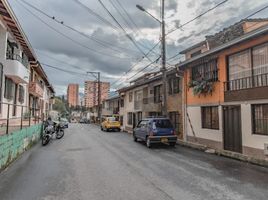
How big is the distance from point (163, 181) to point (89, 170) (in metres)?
2.84

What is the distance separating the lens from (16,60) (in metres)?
15.8

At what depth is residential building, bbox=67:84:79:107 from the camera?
327 feet

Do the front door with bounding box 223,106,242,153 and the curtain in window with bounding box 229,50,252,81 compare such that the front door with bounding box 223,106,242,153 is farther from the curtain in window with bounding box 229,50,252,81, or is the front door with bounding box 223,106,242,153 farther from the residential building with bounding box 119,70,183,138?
the residential building with bounding box 119,70,183,138

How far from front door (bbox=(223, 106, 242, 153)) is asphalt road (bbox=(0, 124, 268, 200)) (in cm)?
227

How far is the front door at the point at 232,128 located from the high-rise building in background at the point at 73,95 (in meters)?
88.6

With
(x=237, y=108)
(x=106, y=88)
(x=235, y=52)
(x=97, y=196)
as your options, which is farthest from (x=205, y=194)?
(x=106, y=88)

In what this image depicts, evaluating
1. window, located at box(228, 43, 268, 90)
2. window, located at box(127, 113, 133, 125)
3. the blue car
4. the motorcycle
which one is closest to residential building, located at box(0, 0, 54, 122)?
the motorcycle

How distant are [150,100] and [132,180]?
18.9m

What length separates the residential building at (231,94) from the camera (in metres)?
11.1

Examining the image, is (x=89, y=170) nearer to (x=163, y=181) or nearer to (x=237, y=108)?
(x=163, y=181)

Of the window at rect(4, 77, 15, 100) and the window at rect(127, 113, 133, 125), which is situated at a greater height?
the window at rect(4, 77, 15, 100)

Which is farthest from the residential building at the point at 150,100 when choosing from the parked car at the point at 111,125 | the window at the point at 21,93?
the window at the point at 21,93

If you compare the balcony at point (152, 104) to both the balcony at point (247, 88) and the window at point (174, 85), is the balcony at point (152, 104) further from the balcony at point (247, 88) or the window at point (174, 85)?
the balcony at point (247, 88)

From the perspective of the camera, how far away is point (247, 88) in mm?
11758
